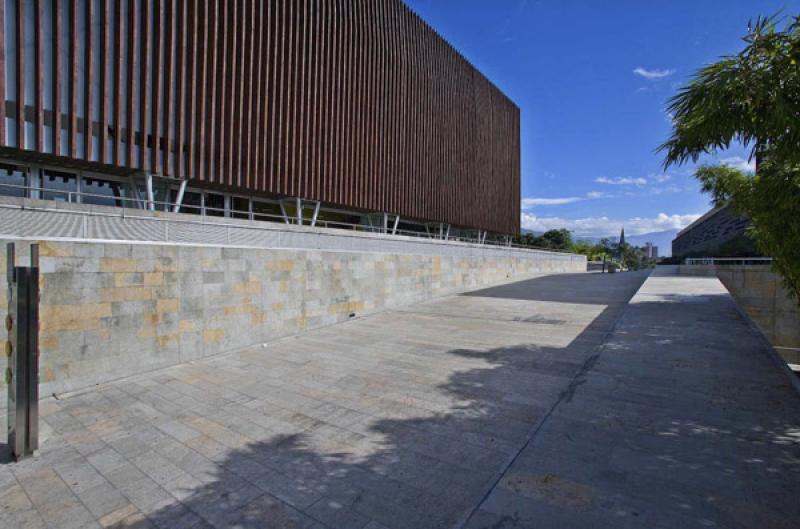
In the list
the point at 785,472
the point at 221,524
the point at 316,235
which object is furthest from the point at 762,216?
the point at 316,235

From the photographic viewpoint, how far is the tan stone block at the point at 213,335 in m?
7.85

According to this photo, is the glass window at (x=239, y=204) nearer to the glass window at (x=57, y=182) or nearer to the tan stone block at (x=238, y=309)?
the glass window at (x=57, y=182)

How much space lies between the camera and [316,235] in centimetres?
1069

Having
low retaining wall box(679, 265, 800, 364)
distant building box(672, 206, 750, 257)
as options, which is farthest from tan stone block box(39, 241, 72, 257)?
distant building box(672, 206, 750, 257)

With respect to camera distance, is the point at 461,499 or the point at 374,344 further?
the point at 374,344

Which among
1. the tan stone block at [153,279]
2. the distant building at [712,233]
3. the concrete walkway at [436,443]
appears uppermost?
the distant building at [712,233]

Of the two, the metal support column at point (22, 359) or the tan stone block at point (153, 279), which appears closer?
the metal support column at point (22, 359)

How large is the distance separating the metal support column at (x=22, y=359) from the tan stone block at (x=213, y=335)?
12.7 ft

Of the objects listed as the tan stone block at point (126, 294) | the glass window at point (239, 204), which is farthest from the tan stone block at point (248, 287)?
the glass window at point (239, 204)

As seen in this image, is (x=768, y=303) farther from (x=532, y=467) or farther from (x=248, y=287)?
(x=248, y=287)

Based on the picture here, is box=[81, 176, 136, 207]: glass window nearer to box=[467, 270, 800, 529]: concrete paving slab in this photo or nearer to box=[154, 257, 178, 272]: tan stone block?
box=[154, 257, 178, 272]: tan stone block

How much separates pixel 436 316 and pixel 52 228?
30.5 ft

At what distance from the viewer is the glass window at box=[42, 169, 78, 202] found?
1370 cm

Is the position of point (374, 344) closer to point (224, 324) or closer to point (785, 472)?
point (224, 324)
